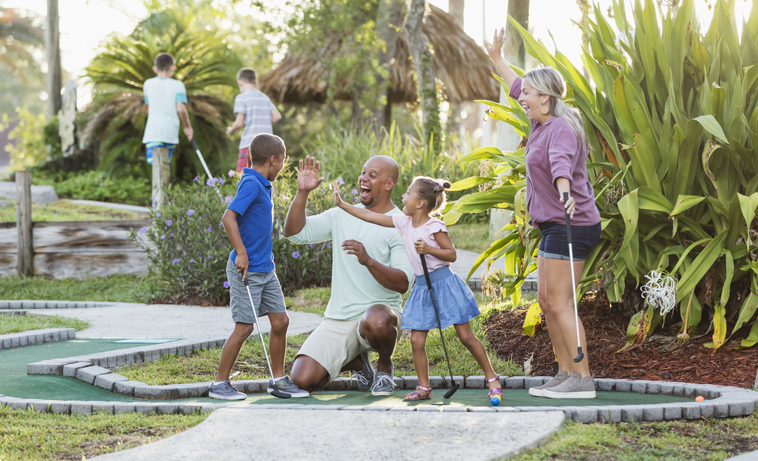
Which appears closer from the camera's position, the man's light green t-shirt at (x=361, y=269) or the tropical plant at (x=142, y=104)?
the man's light green t-shirt at (x=361, y=269)

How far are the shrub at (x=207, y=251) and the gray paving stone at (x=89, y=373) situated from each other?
3067 millimetres

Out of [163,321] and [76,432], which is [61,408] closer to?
[76,432]

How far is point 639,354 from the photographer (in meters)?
4.62

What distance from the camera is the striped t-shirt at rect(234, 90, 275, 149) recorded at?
29.3ft

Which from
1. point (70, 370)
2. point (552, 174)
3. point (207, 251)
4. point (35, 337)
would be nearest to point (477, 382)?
point (552, 174)

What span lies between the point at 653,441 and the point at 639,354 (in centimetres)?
163

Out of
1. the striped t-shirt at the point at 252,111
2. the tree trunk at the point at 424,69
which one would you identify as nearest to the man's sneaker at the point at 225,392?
the striped t-shirt at the point at 252,111

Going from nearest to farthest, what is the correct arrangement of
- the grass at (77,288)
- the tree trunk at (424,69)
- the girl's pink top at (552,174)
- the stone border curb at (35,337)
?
1. the girl's pink top at (552,174)
2. the stone border curb at (35,337)
3. the grass at (77,288)
4. the tree trunk at (424,69)

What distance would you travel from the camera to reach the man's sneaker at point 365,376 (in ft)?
14.7

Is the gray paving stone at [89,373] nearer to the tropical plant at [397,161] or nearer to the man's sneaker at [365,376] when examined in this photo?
the man's sneaker at [365,376]

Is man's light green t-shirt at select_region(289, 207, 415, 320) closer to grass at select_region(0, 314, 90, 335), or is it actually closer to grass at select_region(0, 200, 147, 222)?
grass at select_region(0, 314, 90, 335)

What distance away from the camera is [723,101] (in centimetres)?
453

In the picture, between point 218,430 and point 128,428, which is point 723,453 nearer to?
point 218,430

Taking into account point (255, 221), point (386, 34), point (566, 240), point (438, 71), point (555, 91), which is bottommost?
point (566, 240)
